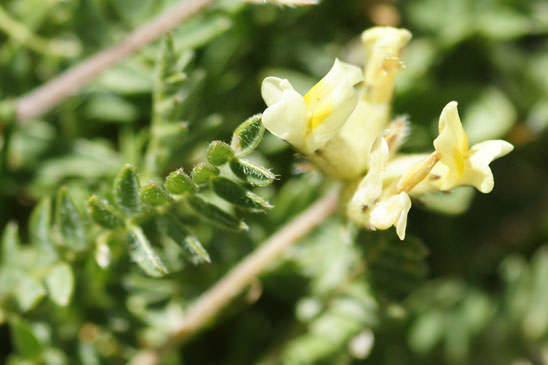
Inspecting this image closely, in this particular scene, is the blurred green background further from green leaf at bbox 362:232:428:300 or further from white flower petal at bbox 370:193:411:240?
white flower petal at bbox 370:193:411:240

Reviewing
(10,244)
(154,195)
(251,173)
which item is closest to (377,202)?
(251,173)

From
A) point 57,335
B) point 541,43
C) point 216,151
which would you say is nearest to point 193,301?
point 57,335

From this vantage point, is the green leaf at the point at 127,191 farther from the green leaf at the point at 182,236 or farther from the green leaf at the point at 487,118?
the green leaf at the point at 487,118

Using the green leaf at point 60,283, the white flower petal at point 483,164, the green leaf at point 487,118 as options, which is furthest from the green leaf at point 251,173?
the green leaf at point 487,118

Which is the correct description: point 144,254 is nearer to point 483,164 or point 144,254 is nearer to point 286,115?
point 286,115

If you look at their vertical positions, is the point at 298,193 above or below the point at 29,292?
below
